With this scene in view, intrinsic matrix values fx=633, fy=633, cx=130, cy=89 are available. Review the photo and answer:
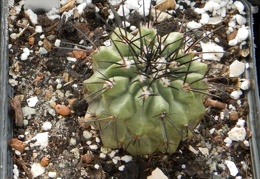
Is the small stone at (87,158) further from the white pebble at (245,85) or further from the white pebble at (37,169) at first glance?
the white pebble at (245,85)

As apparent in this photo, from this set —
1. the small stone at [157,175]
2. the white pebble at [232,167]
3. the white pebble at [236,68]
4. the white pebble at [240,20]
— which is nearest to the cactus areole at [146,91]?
the small stone at [157,175]

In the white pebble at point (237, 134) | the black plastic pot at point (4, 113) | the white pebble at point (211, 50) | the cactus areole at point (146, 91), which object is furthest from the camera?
the white pebble at point (211, 50)

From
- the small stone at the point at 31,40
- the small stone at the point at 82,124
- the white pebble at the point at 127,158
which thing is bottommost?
the white pebble at the point at 127,158

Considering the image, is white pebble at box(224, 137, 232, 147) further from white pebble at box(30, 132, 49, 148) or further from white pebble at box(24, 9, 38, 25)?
white pebble at box(24, 9, 38, 25)

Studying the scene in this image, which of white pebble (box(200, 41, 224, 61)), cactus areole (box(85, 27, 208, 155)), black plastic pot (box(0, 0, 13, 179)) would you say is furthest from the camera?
white pebble (box(200, 41, 224, 61))

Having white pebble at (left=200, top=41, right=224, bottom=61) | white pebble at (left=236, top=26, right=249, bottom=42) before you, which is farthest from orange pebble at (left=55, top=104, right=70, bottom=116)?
white pebble at (left=236, top=26, right=249, bottom=42)

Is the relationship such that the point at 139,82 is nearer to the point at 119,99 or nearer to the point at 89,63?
the point at 119,99
